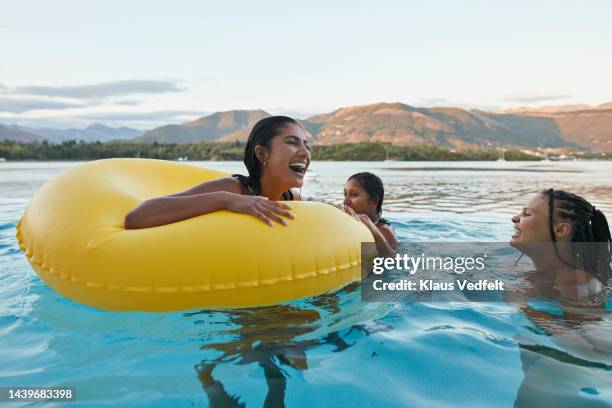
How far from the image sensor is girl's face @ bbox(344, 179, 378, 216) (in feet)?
15.1

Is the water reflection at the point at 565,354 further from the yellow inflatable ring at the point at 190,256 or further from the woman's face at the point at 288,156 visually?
the woman's face at the point at 288,156

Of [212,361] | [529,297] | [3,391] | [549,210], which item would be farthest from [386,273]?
[3,391]

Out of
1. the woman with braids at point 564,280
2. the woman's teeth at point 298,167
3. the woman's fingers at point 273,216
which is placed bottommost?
the woman with braids at point 564,280

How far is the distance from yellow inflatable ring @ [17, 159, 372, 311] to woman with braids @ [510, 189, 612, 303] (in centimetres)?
110

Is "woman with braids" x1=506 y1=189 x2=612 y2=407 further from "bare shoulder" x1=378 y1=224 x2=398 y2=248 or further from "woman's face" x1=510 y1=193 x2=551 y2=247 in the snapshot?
"bare shoulder" x1=378 y1=224 x2=398 y2=248

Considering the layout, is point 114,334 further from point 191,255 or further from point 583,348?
point 583,348

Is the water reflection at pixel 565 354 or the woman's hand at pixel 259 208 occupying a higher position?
the woman's hand at pixel 259 208

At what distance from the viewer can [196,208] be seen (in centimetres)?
304

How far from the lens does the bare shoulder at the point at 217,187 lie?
3261 mm

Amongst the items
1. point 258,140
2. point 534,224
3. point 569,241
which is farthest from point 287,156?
point 569,241

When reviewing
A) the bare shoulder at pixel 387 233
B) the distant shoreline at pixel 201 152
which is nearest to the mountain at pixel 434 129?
the distant shoreline at pixel 201 152

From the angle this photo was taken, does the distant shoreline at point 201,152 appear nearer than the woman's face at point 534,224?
No

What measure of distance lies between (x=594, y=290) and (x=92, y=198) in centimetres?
331

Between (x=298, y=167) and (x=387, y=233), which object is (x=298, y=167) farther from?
(x=387, y=233)
